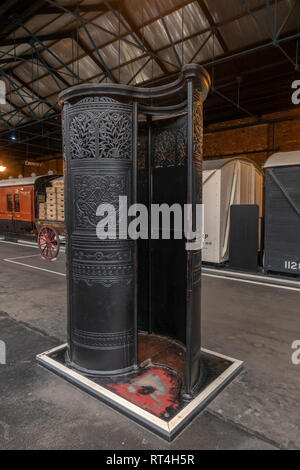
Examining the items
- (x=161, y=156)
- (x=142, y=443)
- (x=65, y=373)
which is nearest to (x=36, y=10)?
(x=161, y=156)

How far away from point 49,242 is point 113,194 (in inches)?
325

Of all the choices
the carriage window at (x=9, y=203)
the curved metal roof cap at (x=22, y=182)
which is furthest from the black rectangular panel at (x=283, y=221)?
the carriage window at (x=9, y=203)

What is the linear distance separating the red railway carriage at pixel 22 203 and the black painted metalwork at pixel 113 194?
8880mm

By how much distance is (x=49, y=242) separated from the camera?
10539mm

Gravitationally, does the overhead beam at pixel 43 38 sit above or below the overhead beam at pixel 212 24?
above

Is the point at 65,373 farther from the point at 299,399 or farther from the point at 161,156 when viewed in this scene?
the point at 161,156

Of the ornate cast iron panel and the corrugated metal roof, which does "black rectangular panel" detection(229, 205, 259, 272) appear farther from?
the ornate cast iron panel

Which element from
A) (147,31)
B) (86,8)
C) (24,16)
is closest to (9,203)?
(24,16)

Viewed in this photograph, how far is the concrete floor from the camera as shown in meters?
2.20

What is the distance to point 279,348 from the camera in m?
3.70

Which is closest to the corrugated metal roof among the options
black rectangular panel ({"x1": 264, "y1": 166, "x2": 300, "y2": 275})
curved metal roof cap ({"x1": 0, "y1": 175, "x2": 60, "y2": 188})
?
black rectangular panel ({"x1": 264, "y1": 166, "x2": 300, "y2": 275})

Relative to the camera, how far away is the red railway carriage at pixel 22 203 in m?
13.5

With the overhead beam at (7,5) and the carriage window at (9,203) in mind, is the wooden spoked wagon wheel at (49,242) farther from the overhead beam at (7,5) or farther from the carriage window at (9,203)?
the overhead beam at (7,5)

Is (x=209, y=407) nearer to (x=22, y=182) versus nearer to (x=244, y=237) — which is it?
(x=244, y=237)
